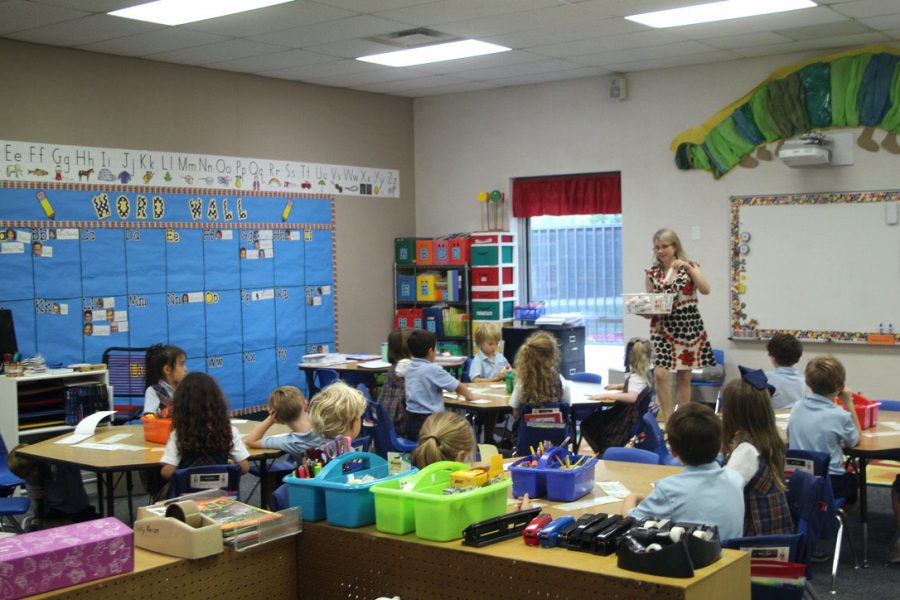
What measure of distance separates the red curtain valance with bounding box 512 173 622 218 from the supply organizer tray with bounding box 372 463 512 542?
7.17m

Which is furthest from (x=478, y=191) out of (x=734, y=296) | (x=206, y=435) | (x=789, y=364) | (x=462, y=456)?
(x=462, y=456)

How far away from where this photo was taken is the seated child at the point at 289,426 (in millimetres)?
4961

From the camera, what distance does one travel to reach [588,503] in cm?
366

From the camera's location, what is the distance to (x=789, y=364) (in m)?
5.95

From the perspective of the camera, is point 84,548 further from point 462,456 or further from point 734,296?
point 734,296

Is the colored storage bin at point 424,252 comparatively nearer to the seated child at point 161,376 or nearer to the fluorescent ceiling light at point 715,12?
the fluorescent ceiling light at point 715,12

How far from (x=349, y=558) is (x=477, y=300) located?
7352mm

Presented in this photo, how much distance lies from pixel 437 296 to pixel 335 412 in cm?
565

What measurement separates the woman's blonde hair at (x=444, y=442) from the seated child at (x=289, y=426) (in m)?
1.45

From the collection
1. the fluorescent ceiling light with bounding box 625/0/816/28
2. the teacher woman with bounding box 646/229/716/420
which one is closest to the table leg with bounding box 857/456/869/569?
the teacher woman with bounding box 646/229/716/420

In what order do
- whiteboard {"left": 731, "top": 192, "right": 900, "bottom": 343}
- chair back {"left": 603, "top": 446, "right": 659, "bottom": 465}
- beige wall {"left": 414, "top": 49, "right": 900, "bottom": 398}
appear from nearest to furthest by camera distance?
chair back {"left": 603, "top": 446, "right": 659, "bottom": 465}, whiteboard {"left": 731, "top": 192, "right": 900, "bottom": 343}, beige wall {"left": 414, "top": 49, "right": 900, "bottom": 398}

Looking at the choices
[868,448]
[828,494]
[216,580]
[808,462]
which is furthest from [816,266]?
[216,580]

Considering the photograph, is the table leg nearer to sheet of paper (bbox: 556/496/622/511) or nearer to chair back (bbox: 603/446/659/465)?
chair back (bbox: 603/446/659/465)

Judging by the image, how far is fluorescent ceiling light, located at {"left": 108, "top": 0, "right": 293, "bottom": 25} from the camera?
635 cm
